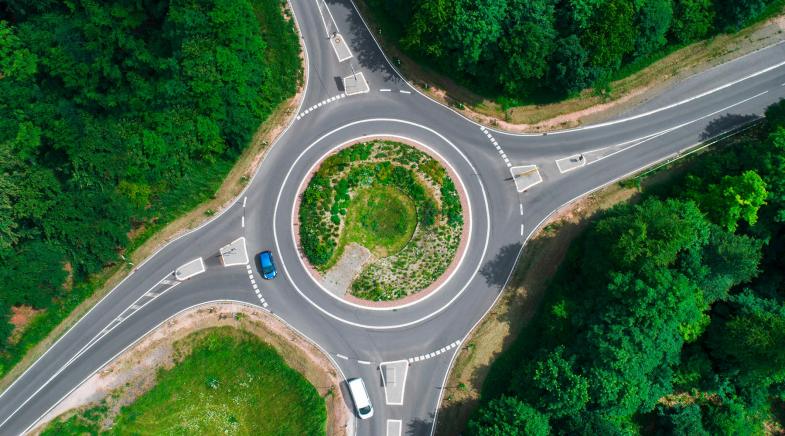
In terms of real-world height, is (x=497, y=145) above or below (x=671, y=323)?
above

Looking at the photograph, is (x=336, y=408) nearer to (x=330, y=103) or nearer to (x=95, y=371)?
(x=95, y=371)

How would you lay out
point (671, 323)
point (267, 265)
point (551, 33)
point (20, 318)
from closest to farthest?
1. point (671, 323)
2. point (551, 33)
3. point (267, 265)
4. point (20, 318)

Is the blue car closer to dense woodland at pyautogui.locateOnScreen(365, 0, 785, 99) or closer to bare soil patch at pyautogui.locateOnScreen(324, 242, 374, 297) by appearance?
bare soil patch at pyautogui.locateOnScreen(324, 242, 374, 297)

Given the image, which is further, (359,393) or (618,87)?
(618,87)

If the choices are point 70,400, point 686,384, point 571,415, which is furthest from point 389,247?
point 70,400

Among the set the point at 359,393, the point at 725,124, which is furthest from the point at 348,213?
the point at 725,124

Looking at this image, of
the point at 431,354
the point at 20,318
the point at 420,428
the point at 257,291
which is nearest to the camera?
the point at 420,428

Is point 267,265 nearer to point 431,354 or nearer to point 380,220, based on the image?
point 380,220

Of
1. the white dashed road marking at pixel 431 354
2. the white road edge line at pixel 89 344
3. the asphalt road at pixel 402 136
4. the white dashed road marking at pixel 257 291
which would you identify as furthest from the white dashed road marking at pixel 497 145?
the white road edge line at pixel 89 344
